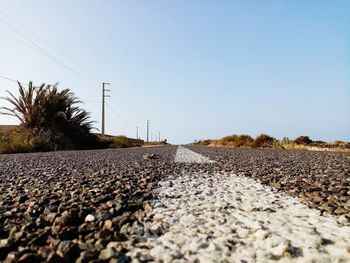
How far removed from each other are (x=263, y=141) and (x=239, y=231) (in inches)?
867

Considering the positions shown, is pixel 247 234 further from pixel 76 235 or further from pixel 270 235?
pixel 76 235

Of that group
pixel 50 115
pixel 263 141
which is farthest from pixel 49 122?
pixel 263 141

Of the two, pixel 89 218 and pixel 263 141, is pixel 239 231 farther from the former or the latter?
pixel 263 141

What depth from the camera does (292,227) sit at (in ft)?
6.02

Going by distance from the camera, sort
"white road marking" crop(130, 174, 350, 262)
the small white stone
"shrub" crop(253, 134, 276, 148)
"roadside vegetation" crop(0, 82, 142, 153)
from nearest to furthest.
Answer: "white road marking" crop(130, 174, 350, 262) < the small white stone < "roadside vegetation" crop(0, 82, 142, 153) < "shrub" crop(253, 134, 276, 148)

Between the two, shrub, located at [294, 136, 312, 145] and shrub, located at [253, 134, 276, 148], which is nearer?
shrub, located at [294, 136, 312, 145]

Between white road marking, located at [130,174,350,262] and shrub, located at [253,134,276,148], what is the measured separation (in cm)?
1942

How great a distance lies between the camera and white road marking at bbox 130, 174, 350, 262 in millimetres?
1469

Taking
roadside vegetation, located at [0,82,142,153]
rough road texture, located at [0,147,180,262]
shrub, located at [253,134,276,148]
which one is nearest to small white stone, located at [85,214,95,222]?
rough road texture, located at [0,147,180,262]

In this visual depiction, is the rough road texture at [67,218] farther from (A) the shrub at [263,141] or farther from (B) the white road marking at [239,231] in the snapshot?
(A) the shrub at [263,141]

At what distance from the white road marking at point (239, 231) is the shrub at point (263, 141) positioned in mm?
19416

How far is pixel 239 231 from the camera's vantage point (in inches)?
69.7

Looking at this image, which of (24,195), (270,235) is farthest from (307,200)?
(24,195)

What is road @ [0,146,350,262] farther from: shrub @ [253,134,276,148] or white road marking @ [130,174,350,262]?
shrub @ [253,134,276,148]
